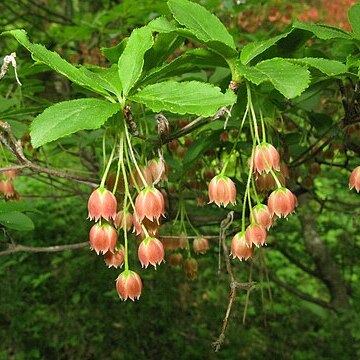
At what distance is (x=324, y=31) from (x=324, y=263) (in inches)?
105

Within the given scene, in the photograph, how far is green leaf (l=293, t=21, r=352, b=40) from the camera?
3.36 feet

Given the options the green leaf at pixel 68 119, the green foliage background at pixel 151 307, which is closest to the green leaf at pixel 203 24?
the green leaf at pixel 68 119

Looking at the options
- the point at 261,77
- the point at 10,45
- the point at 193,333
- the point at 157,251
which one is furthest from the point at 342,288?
the point at 10,45

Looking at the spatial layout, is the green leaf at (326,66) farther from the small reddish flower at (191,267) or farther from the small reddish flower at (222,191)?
the small reddish flower at (191,267)

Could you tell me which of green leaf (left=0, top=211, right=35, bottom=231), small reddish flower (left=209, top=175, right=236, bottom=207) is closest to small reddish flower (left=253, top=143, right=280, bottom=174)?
small reddish flower (left=209, top=175, right=236, bottom=207)

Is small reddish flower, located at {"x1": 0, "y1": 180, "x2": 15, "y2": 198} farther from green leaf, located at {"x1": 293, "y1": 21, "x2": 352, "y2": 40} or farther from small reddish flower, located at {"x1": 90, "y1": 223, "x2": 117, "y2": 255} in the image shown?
green leaf, located at {"x1": 293, "y1": 21, "x2": 352, "y2": 40}

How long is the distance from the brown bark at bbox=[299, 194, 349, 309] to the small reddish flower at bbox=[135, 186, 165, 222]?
249 centimetres

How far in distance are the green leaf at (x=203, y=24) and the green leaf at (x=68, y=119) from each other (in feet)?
0.77

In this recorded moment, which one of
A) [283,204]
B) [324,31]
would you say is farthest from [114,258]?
[324,31]

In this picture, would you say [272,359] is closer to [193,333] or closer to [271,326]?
[271,326]

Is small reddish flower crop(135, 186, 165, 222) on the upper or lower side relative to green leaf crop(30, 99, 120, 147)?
lower

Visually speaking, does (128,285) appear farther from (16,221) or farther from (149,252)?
(16,221)

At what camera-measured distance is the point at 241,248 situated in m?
1.20

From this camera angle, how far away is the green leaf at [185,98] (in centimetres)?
88
